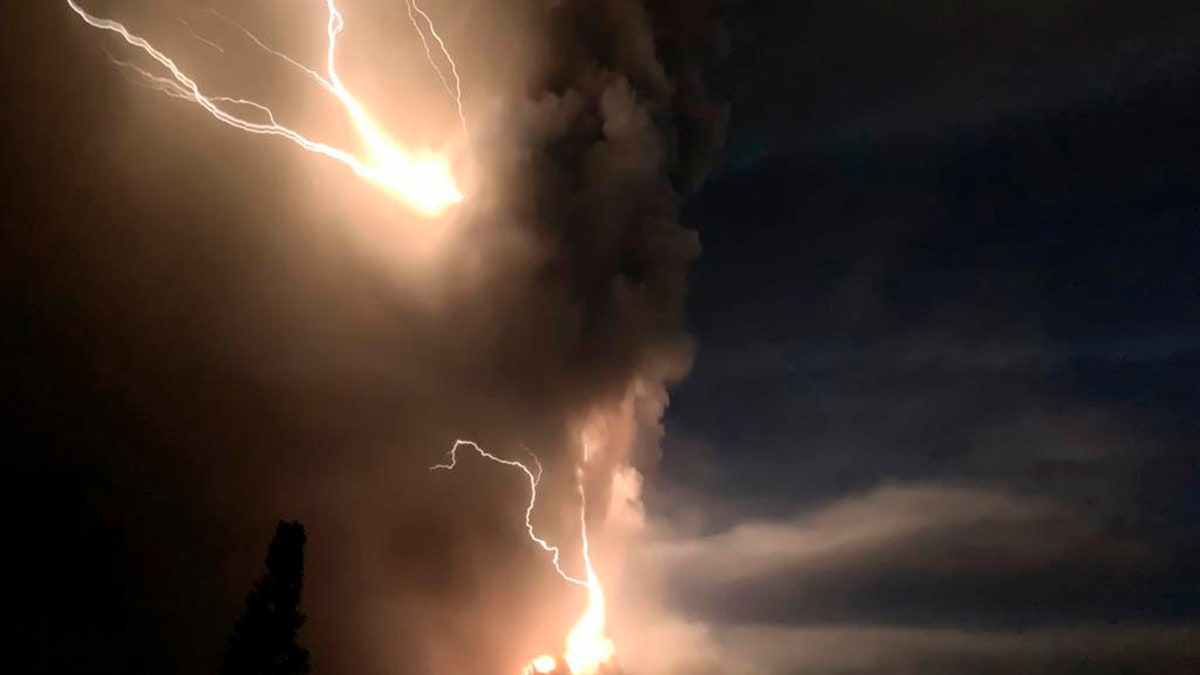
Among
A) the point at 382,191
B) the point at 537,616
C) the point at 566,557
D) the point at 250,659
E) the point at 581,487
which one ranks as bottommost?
the point at 250,659

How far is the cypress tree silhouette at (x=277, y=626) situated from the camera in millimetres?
22797

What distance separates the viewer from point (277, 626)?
75.1 ft

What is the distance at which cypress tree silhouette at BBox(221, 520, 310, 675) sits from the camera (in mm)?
22797

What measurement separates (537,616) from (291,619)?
9.40 meters

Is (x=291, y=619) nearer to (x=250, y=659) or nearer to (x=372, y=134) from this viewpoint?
(x=250, y=659)

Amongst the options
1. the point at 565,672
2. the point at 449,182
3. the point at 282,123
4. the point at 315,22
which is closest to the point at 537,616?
the point at 565,672

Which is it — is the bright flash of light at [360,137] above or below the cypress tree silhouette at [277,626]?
above

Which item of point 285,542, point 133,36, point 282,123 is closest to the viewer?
point 285,542

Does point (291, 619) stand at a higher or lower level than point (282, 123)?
lower

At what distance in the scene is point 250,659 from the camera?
22797mm

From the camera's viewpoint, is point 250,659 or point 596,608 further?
point 596,608

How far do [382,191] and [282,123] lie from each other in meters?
3.71

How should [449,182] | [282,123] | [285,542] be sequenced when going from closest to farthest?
[285,542]
[282,123]
[449,182]

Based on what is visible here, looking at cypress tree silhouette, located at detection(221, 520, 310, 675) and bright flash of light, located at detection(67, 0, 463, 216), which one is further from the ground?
bright flash of light, located at detection(67, 0, 463, 216)
